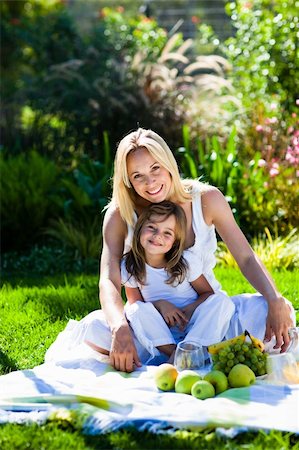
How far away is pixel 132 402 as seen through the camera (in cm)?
341

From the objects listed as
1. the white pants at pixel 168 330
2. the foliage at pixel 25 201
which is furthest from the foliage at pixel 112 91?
the white pants at pixel 168 330

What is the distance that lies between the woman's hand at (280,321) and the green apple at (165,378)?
644 mm

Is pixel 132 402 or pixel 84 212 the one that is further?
pixel 84 212

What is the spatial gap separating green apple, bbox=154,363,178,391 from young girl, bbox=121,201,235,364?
339mm

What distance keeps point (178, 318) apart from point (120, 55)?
5.95 meters

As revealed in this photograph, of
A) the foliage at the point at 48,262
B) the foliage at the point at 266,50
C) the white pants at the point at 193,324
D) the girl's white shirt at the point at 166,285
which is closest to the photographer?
the white pants at the point at 193,324

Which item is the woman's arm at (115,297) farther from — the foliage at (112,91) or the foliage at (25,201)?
the foliage at (112,91)

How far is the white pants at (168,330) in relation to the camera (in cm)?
398

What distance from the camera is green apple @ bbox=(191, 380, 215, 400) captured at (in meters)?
→ 3.48

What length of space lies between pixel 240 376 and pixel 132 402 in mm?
507

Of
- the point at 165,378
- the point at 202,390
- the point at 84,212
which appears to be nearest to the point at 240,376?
the point at 202,390

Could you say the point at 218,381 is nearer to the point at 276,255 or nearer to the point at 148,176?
the point at 148,176

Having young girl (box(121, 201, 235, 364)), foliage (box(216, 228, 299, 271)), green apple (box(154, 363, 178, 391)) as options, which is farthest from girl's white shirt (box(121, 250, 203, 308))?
foliage (box(216, 228, 299, 271))

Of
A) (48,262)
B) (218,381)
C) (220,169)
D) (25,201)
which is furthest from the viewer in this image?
(25,201)
